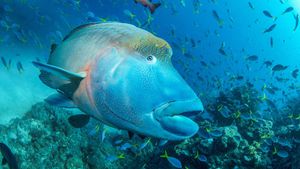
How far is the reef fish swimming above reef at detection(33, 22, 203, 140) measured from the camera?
1.52 m

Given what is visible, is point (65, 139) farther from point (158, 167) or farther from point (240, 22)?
point (240, 22)

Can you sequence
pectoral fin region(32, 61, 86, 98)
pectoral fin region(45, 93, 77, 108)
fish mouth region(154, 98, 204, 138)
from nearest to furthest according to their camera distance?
fish mouth region(154, 98, 204, 138)
pectoral fin region(32, 61, 86, 98)
pectoral fin region(45, 93, 77, 108)

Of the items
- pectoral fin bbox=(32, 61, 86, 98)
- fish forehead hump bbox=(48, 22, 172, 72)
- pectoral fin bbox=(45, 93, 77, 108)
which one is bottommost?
pectoral fin bbox=(45, 93, 77, 108)

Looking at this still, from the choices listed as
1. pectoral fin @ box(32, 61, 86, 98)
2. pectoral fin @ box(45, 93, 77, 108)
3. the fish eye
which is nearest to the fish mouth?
the fish eye

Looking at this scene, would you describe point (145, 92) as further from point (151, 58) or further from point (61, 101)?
point (61, 101)

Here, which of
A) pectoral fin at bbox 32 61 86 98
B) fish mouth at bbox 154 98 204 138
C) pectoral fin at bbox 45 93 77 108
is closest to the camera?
fish mouth at bbox 154 98 204 138

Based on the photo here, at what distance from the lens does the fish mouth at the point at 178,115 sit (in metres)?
1.49

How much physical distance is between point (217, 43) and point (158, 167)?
201 ft

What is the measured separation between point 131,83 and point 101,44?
38 centimetres

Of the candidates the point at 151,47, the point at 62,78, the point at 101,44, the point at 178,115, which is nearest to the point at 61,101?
the point at 62,78

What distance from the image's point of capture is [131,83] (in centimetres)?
156

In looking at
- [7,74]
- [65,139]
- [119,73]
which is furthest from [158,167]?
[7,74]

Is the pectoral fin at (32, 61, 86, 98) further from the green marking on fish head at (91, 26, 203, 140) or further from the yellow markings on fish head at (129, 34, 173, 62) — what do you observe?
the yellow markings on fish head at (129, 34, 173, 62)

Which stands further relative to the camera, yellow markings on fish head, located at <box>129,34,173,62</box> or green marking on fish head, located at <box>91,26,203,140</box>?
yellow markings on fish head, located at <box>129,34,173,62</box>
